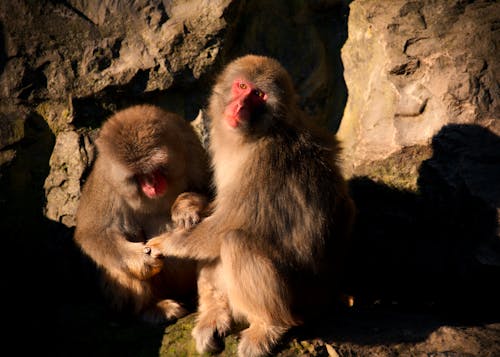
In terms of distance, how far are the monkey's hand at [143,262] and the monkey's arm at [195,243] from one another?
0.15 metres

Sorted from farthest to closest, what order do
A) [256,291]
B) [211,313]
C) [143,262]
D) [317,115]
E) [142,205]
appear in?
[317,115]
[142,205]
[143,262]
[211,313]
[256,291]

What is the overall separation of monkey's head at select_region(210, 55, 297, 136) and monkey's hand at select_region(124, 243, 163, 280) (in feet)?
3.34

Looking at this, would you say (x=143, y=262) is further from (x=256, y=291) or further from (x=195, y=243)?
(x=256, y=291)

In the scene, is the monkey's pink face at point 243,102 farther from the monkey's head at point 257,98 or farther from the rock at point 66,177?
the rock at point 66,177

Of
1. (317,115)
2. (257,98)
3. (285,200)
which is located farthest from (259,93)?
(317,115)

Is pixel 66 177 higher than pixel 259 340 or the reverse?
higher

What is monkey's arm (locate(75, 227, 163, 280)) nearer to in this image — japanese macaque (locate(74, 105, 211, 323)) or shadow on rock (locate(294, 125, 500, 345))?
japanese macaque (locate(74, 105, 211, 323))

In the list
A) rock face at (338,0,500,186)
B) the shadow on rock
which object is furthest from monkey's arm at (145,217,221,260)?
rock face at (338,0,500,186)

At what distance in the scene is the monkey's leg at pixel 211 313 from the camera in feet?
12.2

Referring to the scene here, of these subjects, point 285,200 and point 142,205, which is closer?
point 285,200

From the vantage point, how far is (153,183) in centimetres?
397

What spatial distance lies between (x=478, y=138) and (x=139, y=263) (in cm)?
251

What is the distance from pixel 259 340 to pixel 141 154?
1388 millimetres

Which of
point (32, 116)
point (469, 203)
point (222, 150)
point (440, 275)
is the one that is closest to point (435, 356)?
point (440, 275)
